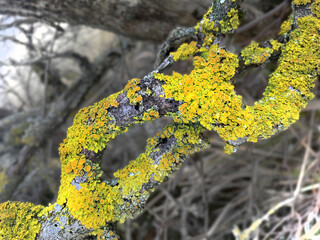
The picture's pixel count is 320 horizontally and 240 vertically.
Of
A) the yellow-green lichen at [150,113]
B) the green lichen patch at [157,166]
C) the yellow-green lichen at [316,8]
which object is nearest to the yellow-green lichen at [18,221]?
the green lichen patch at [157,166]

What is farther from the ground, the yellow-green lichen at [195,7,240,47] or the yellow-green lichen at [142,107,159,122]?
the yellow-green lichen at [195,7,240,47]

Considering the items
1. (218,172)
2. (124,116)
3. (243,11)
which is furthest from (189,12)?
(218,172)

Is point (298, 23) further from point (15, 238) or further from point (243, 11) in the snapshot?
point (15, 238)

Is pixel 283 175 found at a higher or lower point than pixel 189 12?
lower

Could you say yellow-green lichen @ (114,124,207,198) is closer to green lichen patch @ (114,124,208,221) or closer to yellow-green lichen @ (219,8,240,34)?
green lichen patch @ (114,124,208,221)

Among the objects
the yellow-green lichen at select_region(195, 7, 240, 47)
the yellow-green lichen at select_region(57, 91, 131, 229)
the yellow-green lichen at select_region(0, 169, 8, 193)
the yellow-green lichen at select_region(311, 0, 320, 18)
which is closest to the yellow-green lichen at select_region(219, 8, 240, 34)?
the yellow-green lichen at select_region(195, 7, 240, 47)
